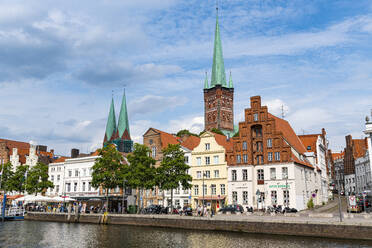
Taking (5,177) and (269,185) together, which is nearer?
(269,185)

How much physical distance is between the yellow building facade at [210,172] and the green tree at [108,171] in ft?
44.8

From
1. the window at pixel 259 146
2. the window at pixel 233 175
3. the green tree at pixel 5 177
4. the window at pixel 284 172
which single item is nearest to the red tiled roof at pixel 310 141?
the window at pixel 259 146

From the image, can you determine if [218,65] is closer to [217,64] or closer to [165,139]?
[217,64]

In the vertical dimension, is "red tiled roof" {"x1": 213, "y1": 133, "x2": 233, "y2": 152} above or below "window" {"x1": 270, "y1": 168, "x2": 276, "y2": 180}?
above

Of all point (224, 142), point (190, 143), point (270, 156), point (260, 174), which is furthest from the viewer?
point (190, 143)

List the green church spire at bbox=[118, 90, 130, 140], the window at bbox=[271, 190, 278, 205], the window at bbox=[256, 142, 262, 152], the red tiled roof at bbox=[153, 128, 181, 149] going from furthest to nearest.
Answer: the green church spire at bbox=[118, 90, 130, 140] < the red tiled roof at bbox=[153, 128, 181, 149] < the window at bbox=[256, 142, 262, 152] < the window at bbox=[271, 190, 278, 205]

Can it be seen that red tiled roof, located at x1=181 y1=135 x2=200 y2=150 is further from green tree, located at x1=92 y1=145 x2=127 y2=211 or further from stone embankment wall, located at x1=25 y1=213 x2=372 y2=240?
stone embankment wall, located at x1=25 y1=213 x2=372 y2=240

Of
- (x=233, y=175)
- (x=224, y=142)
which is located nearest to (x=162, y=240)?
(x=233, y=175)

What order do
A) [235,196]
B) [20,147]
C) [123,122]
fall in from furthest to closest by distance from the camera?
[123,122] < [20,147] < [235,196]

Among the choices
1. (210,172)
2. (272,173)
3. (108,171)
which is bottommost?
(272,173)

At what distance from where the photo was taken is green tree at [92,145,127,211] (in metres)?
59.9

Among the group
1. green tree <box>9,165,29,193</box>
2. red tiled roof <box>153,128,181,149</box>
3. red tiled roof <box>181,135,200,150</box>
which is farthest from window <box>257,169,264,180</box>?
green tree <box>9,165,29,193</box>

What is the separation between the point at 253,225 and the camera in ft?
126

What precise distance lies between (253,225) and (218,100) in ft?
352
